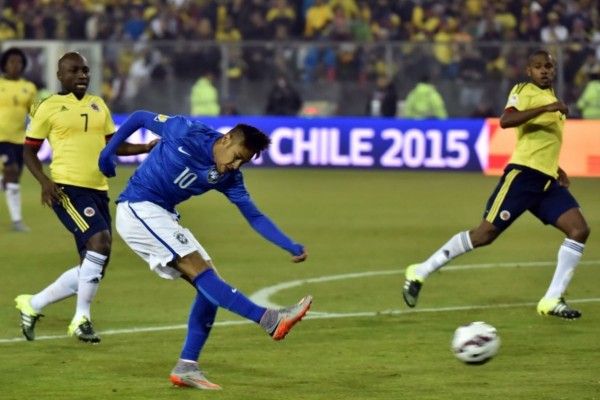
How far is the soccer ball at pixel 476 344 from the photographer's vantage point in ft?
28.3

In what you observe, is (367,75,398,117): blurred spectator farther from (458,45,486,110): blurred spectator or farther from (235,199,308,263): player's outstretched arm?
(235,199,308,263): player's outstretched arm

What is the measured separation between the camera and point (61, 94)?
1073 cm

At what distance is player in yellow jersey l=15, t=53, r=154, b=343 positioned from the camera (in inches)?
396

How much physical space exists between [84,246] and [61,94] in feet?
4.36

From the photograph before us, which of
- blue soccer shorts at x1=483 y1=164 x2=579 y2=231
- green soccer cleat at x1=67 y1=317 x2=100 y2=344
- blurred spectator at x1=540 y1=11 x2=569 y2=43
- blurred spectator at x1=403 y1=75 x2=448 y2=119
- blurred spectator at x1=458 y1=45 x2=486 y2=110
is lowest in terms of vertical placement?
blurred spectator at x1=403 y1=75 x2=448 y2=119

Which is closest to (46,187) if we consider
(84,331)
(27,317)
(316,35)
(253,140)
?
(27,317)

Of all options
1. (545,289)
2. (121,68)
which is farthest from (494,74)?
(545,289)

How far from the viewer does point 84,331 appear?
32.8ft

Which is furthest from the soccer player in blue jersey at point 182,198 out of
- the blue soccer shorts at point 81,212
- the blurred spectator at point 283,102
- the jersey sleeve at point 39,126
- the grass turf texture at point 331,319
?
the blurred spectator at point 283,102

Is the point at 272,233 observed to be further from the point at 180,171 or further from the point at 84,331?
the point at 84,331

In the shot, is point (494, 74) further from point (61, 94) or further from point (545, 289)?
point (61, 94)

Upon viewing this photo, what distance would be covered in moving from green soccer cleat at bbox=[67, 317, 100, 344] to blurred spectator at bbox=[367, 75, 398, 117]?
57.2 feet

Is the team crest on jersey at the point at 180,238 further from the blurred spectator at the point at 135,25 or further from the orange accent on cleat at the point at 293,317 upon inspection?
the blurred spectator at the point at 135,25

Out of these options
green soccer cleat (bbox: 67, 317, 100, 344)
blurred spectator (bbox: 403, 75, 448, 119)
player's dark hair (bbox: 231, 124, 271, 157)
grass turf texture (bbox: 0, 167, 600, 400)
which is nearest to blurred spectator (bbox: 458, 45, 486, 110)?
blurred spectator (bbox: 403, 75, 448, 119)
